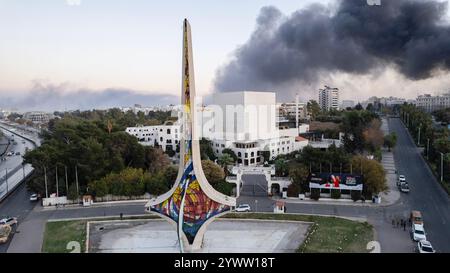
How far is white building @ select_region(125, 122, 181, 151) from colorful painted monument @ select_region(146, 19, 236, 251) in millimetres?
25233

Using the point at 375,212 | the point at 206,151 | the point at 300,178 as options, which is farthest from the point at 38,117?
the point at 375,212

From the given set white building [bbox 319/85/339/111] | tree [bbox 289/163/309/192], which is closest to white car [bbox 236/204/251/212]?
tree [bbox 289/163/309/192]

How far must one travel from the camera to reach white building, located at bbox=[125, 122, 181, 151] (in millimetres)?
37656

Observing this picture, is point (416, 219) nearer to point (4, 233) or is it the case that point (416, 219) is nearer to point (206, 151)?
point (4, 233)

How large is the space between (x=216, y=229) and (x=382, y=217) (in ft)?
24.7

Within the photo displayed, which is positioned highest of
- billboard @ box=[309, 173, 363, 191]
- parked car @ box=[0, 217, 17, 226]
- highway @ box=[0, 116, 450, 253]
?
billboard @ box=[309, 173, 363, 191]

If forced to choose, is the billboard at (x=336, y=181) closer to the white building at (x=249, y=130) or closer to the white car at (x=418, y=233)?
the white car at (x=418, y=233)

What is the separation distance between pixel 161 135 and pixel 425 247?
95.2 feet

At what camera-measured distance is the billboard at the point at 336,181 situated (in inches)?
779

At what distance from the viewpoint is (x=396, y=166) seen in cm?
2844

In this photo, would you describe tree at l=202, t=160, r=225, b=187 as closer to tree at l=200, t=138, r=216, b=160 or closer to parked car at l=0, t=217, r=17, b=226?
tree at l=200, t=138, r=216, b=160

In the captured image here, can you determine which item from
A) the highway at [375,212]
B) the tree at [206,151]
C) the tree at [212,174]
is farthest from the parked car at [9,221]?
the tree at [206,151]
